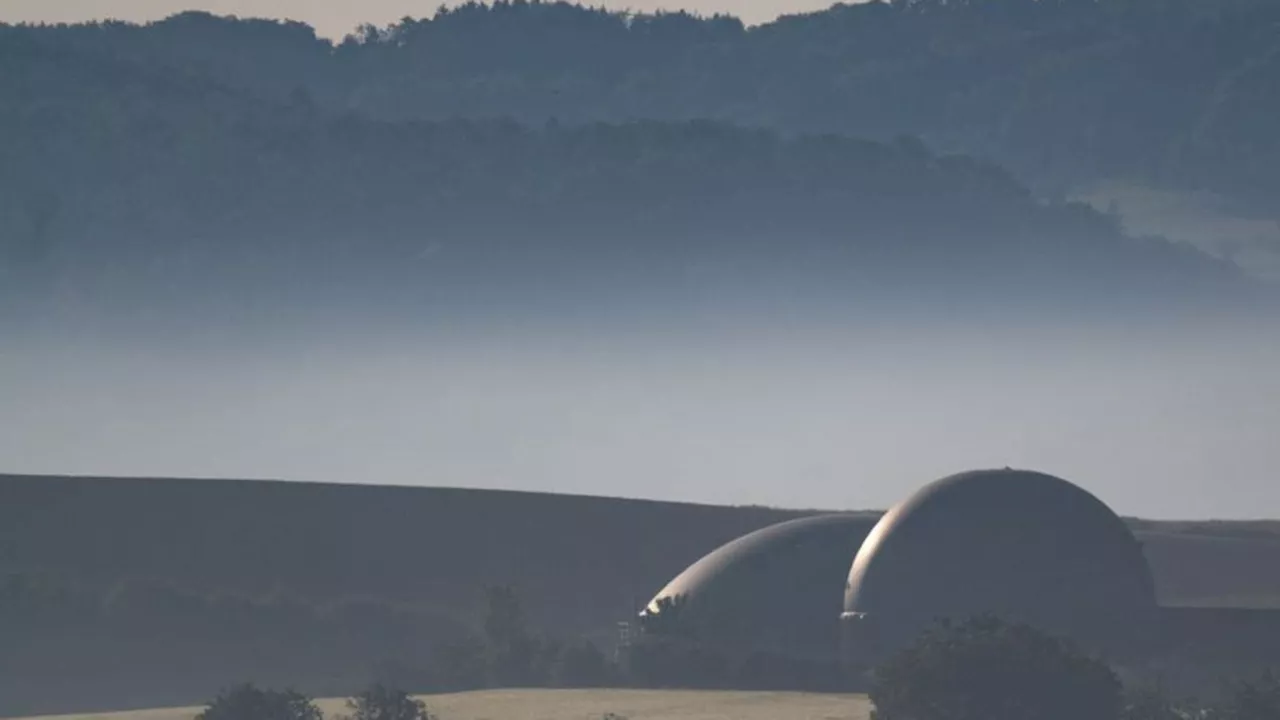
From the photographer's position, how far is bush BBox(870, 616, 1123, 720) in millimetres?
81250

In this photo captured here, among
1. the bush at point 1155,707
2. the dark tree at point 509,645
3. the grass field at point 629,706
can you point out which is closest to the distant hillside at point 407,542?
the dark tree at point 509,645

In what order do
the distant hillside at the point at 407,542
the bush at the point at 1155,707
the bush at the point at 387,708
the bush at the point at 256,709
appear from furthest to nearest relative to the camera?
the distant hillside at the point at 407,542 < the bush at the point at 387,708 < the bush at the point at 1155,707 < the bush at the point at 256,709

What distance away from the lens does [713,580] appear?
110m

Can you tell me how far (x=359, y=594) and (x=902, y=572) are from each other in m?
44.6

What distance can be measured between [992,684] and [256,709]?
19.4 meters

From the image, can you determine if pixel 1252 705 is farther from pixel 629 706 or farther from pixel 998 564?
pixel 629 706

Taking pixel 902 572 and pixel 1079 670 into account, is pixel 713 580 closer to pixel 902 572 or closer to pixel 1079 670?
pixel 902 572

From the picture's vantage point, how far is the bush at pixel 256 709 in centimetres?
8169

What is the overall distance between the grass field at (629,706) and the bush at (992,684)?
157 inches

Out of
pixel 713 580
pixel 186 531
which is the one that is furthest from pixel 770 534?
pixel 186 531

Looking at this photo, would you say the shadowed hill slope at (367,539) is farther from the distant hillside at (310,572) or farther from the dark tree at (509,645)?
the dark tree at (509,645)

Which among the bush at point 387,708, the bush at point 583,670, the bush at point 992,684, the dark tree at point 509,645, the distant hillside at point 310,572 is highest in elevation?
the distant hillside at point 310,572

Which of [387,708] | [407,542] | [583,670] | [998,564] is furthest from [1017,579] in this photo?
[407,542]

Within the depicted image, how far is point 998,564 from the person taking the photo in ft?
328
